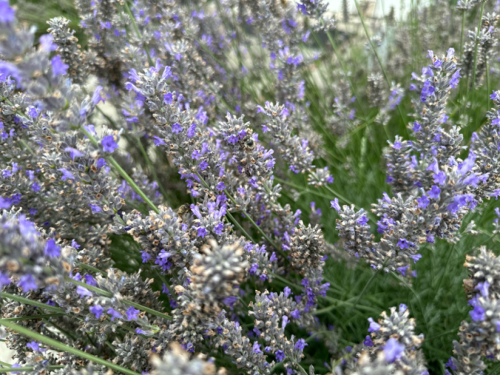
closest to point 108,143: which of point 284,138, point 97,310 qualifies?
point 97,310

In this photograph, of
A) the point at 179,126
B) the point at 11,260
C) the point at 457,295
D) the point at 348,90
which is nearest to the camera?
the point at 11,260

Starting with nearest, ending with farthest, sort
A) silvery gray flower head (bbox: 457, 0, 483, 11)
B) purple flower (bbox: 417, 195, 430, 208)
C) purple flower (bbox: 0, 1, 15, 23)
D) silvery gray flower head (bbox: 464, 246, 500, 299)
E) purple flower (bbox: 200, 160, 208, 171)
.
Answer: purple flower (bbox: 0, 1, 15, 23) < silvery gray flower head (bbox: 464, 246, 500, 299) < purple flower (bbox: 417, 195, 430, 208) < purple flower (bbox: 200, 160, 208, 171) < silvery gray flower head (bbox: 457, 0, 483, 11)

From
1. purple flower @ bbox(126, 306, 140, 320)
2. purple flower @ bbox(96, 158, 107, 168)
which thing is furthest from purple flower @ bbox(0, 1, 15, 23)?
purple flower @ bbox(126, 306, 140, 320)

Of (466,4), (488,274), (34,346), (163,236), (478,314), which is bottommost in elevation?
(34,346)

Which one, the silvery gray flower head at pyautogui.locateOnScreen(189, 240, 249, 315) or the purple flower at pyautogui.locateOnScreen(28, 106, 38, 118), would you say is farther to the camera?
the purple flower at pyautogui.locateOnScreen(28, 106, 38, 118)

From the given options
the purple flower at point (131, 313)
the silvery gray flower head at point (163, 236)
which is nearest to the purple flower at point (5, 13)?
the silvery gray flower head at point (163, 236)

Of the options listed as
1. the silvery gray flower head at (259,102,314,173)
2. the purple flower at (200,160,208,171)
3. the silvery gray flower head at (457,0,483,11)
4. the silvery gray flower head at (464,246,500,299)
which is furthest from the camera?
the silvery gray flower head at (457,0,483,11)

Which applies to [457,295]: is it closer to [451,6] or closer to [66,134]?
[66,134]

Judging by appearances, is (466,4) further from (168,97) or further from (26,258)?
(26,258)

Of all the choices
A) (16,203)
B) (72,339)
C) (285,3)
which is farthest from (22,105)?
(285,3)

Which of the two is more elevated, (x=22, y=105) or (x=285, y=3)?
(x=285, y=3)

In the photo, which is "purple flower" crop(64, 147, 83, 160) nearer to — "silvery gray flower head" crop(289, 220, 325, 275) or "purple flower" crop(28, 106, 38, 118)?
"purple flower" crop(28, 106, 38, 118)
